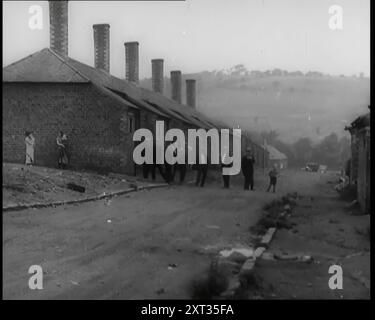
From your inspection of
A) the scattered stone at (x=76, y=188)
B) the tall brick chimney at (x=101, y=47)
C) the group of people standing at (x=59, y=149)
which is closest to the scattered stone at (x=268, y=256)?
the scattered stone at (x=76, y=188)

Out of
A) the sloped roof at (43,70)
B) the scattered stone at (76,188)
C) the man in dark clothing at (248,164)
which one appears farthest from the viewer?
the sloped roof at (43,70)

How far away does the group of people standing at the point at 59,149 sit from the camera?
→ 24.4 m

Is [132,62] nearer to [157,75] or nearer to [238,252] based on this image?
[157,75]

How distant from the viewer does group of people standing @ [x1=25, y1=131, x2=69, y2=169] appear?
24350 millimetres

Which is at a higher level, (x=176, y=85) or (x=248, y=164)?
(x=176, y=85)

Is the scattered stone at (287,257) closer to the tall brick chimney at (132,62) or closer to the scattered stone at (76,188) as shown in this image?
the scattered stone at (76,188)

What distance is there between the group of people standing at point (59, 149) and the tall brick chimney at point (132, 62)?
14354 mm

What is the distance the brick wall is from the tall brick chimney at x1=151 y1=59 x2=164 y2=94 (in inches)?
927

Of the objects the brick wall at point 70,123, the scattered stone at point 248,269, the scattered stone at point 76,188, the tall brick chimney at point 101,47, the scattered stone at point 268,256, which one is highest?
the tall brick chimney at point 101,47

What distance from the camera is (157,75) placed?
48719mm

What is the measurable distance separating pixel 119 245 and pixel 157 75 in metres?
40.2

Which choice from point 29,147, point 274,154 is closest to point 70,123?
point 29,147
